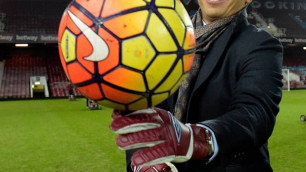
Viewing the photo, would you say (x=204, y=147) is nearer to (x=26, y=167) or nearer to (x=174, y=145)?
(x=174, y=145)

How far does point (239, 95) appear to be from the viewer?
129cm

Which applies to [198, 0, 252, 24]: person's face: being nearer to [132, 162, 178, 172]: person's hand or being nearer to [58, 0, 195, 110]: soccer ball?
[58, 0, 195, 110]: soccer ball

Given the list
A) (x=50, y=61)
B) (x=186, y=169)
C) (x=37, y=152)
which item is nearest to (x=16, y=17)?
(x=50, y=61)

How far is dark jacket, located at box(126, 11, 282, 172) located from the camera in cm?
118

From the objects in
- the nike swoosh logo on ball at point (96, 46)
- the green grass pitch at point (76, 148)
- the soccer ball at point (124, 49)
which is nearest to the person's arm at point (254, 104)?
the soccer ball at point (124, 49)

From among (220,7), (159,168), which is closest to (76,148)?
(159,168)

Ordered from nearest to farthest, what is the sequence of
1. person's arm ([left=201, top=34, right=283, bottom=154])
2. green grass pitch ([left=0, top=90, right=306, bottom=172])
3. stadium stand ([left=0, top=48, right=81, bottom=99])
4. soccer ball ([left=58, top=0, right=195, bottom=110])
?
soccer ball ([left=58, top=0, right=195, bottom=110]) < person's arm ([left=201, top=34, right=283, bottom=154]) < green grass pitch ([left=0, top=90, right=306, bottom=172]) < stadium stand ([left=0, top=48, right=81, bottom=99])

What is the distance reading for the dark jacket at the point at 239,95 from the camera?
1183 mm

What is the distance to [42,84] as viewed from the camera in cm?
2358

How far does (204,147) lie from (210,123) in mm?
108

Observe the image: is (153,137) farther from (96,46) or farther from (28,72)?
(28,72)

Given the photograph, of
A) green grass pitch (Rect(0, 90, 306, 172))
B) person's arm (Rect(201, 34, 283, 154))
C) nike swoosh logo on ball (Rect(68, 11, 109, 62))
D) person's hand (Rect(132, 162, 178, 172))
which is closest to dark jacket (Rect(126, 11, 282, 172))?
person's arm (Rect(201, 34, 283, 154))

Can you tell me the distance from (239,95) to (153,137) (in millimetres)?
470

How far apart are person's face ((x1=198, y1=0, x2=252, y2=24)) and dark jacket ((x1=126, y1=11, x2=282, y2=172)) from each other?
6 centimetres
